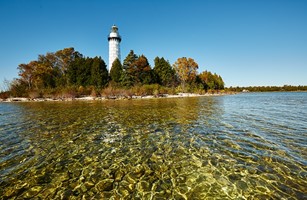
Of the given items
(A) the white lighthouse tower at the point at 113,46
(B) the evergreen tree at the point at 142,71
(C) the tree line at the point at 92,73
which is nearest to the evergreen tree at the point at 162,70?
(C) the tree line at the point at 92,73

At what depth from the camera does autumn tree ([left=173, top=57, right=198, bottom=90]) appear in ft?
190

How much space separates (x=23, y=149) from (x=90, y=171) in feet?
11.1

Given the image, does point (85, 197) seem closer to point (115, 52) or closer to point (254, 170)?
point (254, 170)

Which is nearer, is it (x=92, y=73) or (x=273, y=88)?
(x=92, y=73)

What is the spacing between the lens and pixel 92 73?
47219 mm

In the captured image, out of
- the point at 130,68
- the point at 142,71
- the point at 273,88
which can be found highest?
the point at 130,68

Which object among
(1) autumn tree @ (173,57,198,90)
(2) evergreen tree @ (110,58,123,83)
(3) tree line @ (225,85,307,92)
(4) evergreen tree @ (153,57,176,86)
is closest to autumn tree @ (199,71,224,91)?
(1) autumn tree @ (173,57,198,90)

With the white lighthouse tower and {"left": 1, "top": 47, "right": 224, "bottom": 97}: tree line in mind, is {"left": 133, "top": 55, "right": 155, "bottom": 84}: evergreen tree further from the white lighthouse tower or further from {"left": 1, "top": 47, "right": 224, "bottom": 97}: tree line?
the white lighthouse tower

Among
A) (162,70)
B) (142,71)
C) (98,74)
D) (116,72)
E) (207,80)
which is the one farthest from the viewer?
(207,80)

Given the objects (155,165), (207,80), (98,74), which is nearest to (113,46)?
(98,74)

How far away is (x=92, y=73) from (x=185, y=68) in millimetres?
29270

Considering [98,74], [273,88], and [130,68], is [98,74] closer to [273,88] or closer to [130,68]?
[130,68]

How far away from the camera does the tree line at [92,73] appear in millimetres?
46253

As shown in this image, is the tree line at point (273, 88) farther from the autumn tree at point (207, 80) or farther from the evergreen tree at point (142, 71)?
the evergreen tree at point (142, 71)
